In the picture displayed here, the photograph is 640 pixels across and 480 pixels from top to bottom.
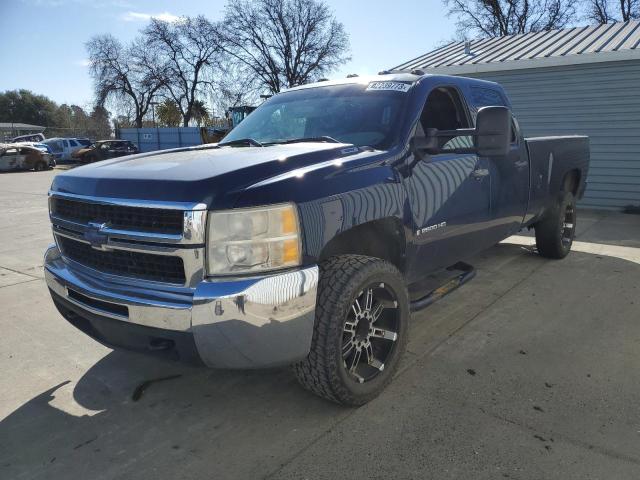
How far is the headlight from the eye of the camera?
2268 millimetres

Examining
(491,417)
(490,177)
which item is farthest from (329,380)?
(490,177)

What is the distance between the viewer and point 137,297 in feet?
8.07

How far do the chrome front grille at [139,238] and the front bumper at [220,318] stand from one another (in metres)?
0.07

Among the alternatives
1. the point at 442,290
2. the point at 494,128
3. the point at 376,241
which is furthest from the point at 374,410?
the point at 494,128

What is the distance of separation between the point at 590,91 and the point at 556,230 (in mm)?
5539

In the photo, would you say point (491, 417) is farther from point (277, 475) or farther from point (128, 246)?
point (128, 246)

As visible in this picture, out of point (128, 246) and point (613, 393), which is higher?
point (128, 246)

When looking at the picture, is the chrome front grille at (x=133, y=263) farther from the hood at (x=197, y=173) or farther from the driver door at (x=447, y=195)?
the driver door at (x=447, y=195)

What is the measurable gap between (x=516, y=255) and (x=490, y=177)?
101 inches

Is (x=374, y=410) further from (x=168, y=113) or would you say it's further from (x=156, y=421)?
(x=168, y=113)

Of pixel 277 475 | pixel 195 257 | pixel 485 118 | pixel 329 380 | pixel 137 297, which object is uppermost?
pixel 485 118

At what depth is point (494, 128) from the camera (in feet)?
10.4

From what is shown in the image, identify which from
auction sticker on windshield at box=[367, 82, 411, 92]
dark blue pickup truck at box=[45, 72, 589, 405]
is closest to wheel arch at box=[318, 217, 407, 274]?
dark blue pickup truck at box=[45, 72, 589, 405]

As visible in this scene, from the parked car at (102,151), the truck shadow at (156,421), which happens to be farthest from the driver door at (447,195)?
the parked car at (102,151)
